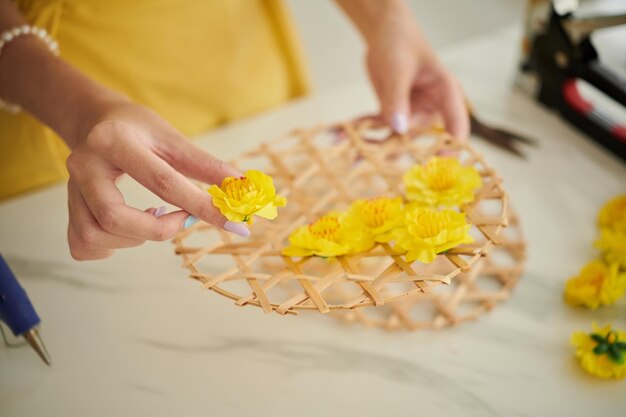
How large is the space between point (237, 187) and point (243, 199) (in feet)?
0.04

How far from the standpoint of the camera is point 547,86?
0.78 metres

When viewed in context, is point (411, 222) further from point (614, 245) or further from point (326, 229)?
point (614, 245)

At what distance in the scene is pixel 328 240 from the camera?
0.49 m

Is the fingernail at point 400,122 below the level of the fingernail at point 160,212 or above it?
below

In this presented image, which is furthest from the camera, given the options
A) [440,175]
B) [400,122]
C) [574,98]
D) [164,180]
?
[574,98]

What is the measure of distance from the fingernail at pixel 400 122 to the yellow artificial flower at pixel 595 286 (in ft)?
0.72

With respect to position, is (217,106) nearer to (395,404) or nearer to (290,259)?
(290,259)

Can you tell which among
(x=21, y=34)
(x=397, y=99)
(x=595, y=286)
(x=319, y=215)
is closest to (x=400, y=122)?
(x=397, y=99)

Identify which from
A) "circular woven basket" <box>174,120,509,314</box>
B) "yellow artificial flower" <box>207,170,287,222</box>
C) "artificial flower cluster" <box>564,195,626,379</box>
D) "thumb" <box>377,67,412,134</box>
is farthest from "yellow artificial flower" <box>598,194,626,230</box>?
"yellow artificial flower" <box>207,170,287,222</box>

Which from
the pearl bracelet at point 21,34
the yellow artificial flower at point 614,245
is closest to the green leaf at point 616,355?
the yellow artificial flower at point 614,245

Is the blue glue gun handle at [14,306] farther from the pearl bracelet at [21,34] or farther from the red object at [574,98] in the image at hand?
the red object at [574,98]

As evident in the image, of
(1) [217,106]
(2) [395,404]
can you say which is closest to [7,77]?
(1) [217,106]

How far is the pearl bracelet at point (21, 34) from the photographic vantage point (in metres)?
0.59

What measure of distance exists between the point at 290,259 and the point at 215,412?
136 millimetres
